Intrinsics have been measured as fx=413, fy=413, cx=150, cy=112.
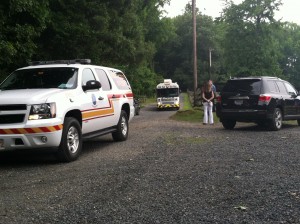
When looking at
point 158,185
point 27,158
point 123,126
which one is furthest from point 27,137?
point 123,126

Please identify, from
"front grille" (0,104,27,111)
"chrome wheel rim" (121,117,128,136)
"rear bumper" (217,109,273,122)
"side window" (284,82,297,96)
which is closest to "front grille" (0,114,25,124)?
"front grille" (0,104,27,111)

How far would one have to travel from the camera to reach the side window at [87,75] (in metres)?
9.36

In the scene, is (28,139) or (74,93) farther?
(74,93)

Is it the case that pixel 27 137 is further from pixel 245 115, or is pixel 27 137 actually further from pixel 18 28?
pixel 245 115

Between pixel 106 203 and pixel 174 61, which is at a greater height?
pixel 174 61

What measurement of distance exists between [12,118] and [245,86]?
27.3 ft

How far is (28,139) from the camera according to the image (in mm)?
7543

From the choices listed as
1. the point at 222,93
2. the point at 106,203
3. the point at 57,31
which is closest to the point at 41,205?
the point at 106,203

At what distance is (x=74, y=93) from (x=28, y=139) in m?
1.53

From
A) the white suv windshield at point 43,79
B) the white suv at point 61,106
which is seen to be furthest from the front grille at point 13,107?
the white suv windshield at point 43,79

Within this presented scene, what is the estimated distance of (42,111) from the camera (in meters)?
7.66

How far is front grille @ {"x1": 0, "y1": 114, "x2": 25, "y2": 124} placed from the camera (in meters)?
7.62

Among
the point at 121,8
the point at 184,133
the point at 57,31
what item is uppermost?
the point at 121,8

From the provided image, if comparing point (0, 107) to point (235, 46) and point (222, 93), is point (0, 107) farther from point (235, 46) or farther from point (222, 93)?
point (235, 46)
